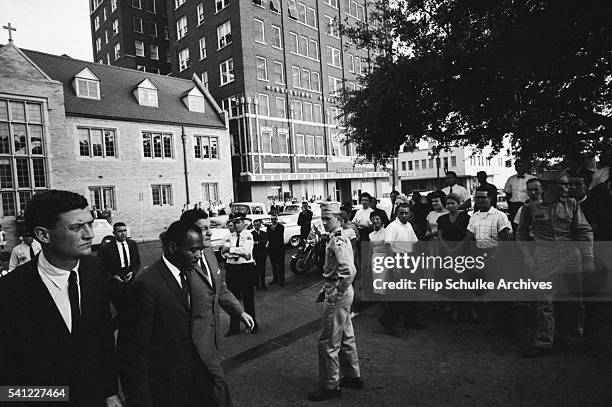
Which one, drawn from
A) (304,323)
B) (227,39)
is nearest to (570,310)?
(304,323)

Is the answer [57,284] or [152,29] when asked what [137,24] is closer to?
[152,29]

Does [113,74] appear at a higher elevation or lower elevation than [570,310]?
higher

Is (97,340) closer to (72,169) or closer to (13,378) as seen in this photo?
(13,378)

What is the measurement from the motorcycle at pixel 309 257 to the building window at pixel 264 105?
878 inches

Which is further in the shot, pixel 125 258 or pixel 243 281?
pixel 125 258

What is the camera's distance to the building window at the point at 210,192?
91.8 ft

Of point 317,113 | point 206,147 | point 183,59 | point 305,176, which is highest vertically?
point 183,59

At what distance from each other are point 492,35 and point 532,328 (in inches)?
207

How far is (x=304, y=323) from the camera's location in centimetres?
664

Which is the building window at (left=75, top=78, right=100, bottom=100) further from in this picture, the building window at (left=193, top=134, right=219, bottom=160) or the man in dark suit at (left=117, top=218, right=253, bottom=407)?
the man in dark suit at (left=117, top=218, right=253, bottom=407)

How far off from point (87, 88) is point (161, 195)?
27.8 feet

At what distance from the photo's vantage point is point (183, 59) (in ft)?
119

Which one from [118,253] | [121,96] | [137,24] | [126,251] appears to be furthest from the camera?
[137,24]

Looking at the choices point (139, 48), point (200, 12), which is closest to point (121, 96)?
point (200, 12)
